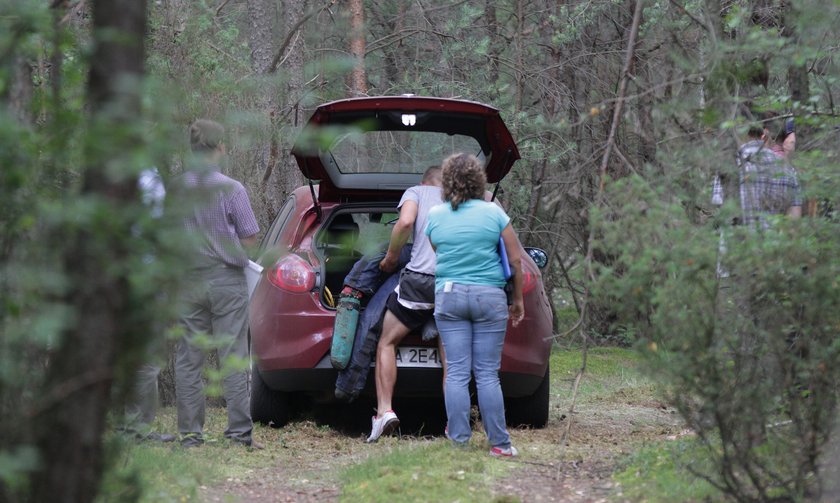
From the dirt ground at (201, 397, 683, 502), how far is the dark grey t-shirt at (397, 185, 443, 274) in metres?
1.15

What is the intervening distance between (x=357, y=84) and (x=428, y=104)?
7.09 metres

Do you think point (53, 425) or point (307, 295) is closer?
point (53, 425)

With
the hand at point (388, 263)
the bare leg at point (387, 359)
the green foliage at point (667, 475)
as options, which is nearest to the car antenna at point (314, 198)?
the hand at point (388, 263)

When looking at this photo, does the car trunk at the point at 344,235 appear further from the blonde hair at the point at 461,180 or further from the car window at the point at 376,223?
the blonde hair at the point at 461,180

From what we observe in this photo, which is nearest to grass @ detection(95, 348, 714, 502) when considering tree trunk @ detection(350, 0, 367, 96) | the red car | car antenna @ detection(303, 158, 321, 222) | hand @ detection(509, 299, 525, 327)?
the red car

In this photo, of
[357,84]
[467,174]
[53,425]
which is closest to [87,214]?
[53,425]

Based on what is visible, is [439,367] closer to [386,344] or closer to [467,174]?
[386,344]

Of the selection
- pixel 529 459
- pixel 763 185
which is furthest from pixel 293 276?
pixel 763 185

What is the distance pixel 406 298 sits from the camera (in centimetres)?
745

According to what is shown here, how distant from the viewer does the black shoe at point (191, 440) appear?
7098mm

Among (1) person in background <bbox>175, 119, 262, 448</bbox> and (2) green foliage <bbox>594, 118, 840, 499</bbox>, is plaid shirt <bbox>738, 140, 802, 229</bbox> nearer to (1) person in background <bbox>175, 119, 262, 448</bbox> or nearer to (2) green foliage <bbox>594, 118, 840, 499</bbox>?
(2) green foliage <bbox>594, 118, 840, 499</bbox>

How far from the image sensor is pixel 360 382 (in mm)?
7539

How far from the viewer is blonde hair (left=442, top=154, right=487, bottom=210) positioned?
6875 millimetres

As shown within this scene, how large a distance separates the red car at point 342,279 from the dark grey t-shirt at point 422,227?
25cm
